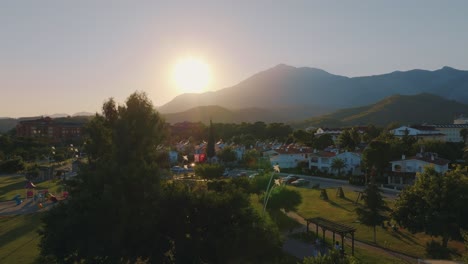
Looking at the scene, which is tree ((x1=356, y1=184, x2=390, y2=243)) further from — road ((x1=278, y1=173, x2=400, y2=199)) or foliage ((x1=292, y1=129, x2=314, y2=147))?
foliage ((x1=292, y1=129, x2=314, y2=147))

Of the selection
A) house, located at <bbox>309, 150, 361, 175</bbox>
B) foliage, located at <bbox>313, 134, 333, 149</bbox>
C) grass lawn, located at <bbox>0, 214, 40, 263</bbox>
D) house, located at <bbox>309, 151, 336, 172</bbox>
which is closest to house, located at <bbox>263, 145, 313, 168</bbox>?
house, located at <bbox>309, 151, 336, 172</bbox>

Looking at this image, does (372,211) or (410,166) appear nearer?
(372,211)

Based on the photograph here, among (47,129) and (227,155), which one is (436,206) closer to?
(227,155)

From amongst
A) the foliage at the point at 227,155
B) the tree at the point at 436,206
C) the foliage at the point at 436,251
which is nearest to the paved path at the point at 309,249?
the foliage at the point at 436,251

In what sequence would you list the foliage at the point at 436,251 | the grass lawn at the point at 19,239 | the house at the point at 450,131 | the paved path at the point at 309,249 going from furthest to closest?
1. the house at the point at 450,131
2. the paved path at the point at 309,249
3. the grass lawn at the point at 19,239
4. the foliage at the point at 436,251

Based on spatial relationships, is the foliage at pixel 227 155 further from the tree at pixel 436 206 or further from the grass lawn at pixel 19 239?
the tree at pixel 436 206

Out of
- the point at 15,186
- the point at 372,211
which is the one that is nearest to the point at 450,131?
the point at 372,211
